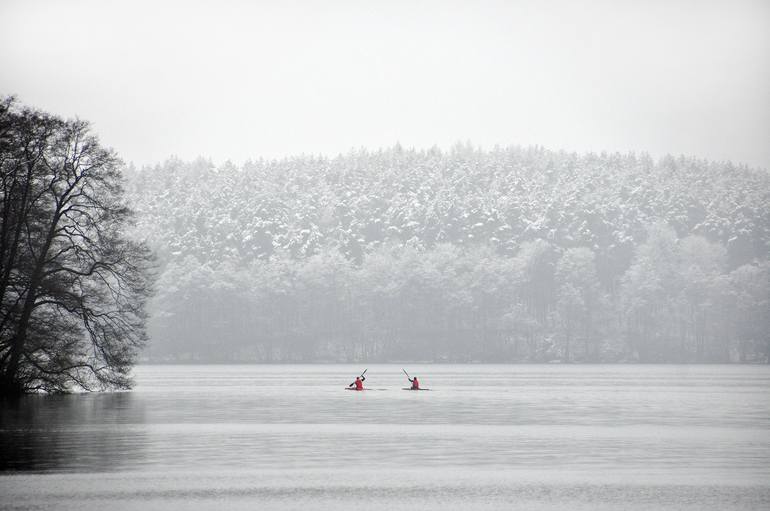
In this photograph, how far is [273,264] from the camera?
606 ft

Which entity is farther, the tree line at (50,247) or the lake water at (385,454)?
the tree line at (50,247)

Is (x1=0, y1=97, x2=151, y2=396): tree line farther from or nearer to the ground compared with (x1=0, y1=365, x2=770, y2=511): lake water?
farther from the ground

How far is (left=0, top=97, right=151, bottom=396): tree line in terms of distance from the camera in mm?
64562

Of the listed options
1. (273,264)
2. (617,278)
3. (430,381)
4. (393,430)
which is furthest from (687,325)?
(393,430)

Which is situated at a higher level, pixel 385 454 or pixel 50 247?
pixel 50 247

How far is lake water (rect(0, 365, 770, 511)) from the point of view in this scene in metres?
29.4

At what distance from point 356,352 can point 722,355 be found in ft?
168

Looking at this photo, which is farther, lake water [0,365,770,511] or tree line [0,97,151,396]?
tree line [0,97,151,396]

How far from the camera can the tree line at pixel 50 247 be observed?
212 ft

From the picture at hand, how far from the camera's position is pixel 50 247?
7019 centimetres

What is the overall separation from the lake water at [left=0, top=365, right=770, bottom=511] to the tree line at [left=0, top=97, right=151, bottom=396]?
263 centimetres

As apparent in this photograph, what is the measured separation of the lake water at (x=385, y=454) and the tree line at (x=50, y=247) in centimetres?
263

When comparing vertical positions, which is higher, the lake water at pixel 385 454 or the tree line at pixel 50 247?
the tree line at pixel 50 247

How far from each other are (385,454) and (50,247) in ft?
122
